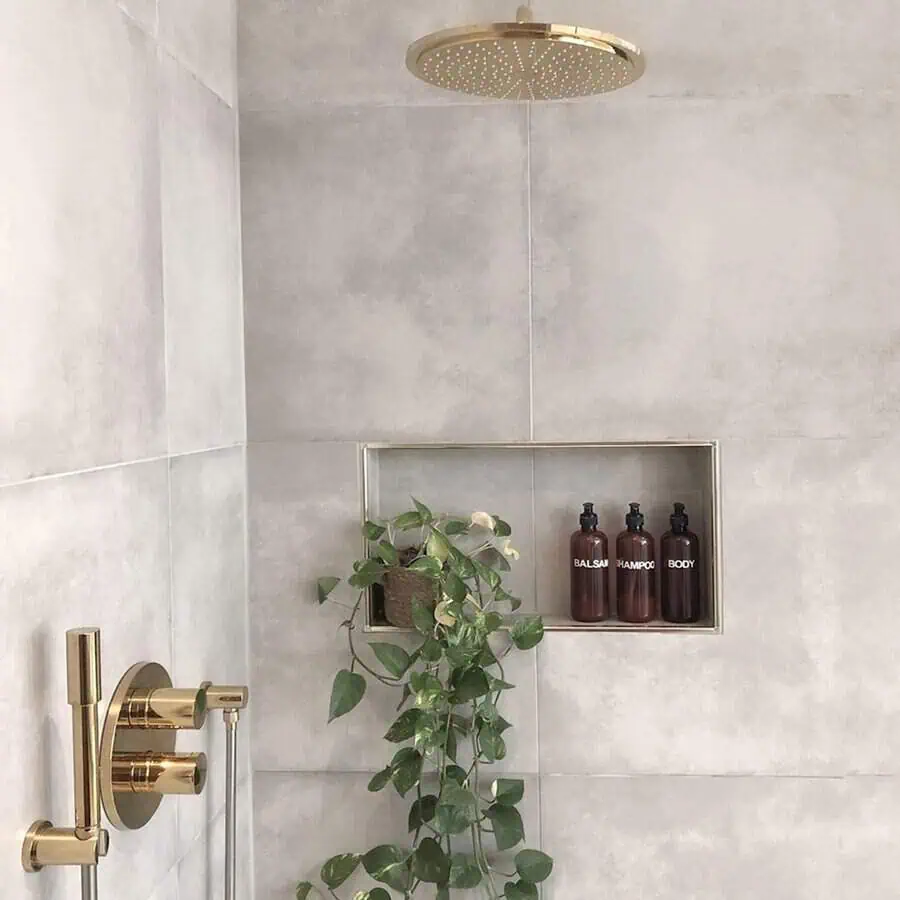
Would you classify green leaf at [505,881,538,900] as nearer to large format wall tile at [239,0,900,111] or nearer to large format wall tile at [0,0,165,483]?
large format wall tile at [0,0,165,483]

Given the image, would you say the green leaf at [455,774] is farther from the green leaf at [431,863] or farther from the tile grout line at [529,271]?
the tile grout line at [529,271]

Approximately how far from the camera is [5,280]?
91 centimetres

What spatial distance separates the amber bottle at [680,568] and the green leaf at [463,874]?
46cm

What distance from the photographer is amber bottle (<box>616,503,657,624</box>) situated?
1.65 meters

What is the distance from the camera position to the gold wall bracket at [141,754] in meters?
1.06

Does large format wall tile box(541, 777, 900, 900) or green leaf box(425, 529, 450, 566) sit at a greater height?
green leaf box(425, 529, 450, 566)

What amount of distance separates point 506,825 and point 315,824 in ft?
0.99

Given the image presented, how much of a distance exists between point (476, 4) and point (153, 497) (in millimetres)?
883

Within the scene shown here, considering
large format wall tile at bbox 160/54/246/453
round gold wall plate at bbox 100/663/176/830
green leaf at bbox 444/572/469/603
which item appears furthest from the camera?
green leaf at bbox 444/572/469/603

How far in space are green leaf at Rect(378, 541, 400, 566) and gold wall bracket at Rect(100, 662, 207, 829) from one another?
Result: 503mm

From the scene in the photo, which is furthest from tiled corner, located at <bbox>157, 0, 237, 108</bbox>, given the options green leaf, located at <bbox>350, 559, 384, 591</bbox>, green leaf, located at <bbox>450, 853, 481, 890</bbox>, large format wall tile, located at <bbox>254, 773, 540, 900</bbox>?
green leaf, located at <bbox>450, 853, 481, 890</bbox>

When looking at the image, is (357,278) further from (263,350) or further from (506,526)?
(506,526)

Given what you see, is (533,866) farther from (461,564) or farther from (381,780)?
(461,564)

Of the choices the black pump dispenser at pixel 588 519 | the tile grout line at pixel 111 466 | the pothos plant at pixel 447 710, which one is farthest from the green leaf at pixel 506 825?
the tile grout line at pixel 111 466
